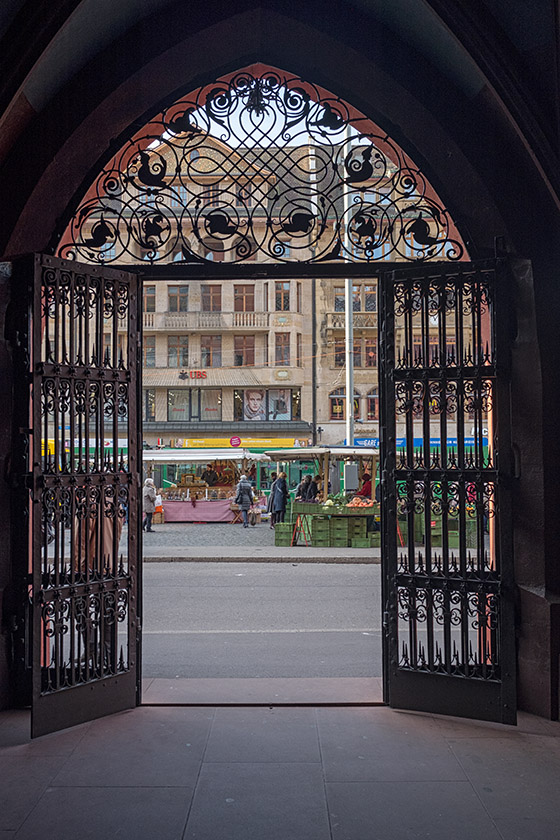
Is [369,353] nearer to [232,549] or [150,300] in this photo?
[150,300]

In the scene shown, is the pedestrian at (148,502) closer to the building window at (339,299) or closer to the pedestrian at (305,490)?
the pedestrian at (305,490)

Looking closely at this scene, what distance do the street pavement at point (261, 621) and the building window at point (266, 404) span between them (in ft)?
81.6

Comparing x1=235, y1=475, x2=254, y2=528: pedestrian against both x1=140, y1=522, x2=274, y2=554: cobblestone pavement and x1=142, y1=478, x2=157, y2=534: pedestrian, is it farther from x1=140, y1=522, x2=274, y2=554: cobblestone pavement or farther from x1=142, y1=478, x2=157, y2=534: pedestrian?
x1=142, y1=478, x2=157, y2=534: pedestrian

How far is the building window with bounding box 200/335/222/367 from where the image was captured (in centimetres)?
4009

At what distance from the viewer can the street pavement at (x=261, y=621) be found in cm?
748

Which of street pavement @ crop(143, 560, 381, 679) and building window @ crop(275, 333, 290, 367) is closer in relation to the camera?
street pavement @ crop(143, 560, 381, 679)

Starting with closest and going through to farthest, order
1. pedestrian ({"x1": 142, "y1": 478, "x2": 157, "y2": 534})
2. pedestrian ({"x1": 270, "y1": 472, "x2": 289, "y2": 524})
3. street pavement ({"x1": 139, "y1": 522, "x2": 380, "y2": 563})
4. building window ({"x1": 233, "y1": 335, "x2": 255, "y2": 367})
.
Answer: street pavement ({"x1": 139, "y1": 522, "x2": 380, "y2": 563}), pedestrian ({"x1": 270, "y1": 472, "x2": 289, "y2": 524}), pedestrian ({"x1": 142, "y1": 478, "x2": 157, "y2": 534}), building window ({"x1": 233, "y1": 335, "x2": 255, "y2": 367})

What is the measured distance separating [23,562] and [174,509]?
1869cm

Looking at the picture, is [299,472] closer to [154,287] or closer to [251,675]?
[154,287]

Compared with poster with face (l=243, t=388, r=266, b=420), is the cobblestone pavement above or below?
below

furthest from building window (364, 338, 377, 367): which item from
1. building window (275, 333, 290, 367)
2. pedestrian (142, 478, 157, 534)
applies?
pedestrian (142, 478, 157, 534)

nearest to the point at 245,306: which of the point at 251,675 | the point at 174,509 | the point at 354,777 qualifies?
the point at 174,509

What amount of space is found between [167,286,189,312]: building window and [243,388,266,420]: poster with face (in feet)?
18.3

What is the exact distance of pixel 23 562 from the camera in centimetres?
563
